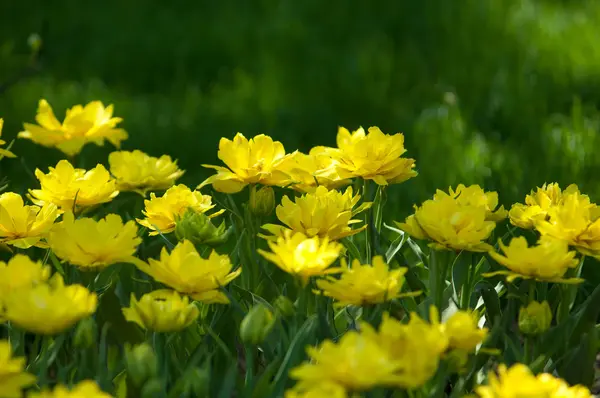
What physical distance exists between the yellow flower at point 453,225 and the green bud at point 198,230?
1.11 ft

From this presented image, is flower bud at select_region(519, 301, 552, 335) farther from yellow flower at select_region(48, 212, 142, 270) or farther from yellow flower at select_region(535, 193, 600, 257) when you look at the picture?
yellow flower at select_region(48, 212, 142, 270)

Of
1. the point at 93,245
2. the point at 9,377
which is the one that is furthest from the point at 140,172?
the point at 9,377

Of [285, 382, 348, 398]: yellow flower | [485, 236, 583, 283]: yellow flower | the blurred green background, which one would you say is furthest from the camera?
the blurred green background

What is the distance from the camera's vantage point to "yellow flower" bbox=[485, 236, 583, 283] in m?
1.49

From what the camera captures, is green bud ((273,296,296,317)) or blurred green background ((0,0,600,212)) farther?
blurred green background ((0,0,600,212))

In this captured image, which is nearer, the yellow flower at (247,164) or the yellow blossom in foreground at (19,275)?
the yellow blossom in foreground at (19,275)

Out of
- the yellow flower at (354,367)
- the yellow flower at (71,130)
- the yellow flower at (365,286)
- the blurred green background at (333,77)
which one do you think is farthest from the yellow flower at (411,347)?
the blurred green background at (333,77)

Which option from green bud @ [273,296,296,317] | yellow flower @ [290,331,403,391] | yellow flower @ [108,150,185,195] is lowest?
green bud @ [273,296,296,317]

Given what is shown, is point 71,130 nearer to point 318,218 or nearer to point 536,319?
point 318,218

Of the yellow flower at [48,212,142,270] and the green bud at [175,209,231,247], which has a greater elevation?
the yellow flower at [48,212,142,270]

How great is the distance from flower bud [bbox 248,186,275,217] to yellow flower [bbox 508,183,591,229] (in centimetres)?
43

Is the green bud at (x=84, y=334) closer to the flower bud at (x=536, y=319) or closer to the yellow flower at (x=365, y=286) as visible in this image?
the yellow flower at (x=365, y=286)

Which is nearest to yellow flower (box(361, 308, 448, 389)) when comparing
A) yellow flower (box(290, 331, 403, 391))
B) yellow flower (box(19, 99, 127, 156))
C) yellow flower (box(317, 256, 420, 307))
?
yellow flower (box(290, 331, 403, 391))

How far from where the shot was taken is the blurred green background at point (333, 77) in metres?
2.88
